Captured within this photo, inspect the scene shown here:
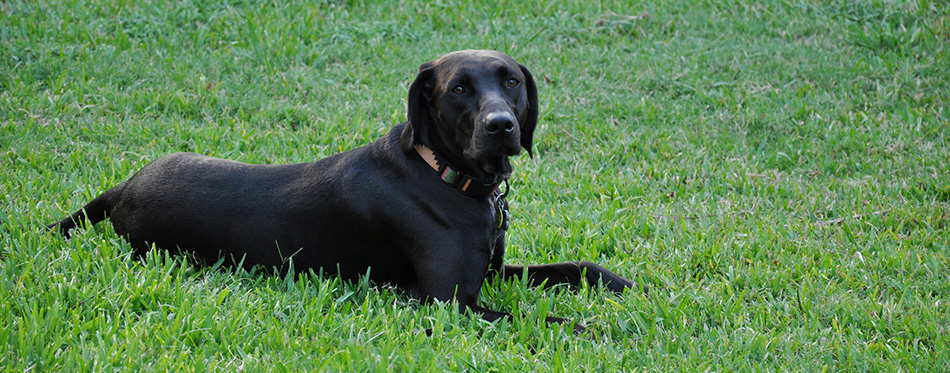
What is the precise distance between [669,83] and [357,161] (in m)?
4.70

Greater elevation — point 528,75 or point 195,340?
point 528,75

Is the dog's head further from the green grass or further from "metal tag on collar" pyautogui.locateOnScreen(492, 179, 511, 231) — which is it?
the green grass

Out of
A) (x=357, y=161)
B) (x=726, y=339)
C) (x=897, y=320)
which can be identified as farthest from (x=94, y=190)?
(x=897, y=320)

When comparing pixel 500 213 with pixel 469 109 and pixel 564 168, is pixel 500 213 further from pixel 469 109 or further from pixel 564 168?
pixel 564 168

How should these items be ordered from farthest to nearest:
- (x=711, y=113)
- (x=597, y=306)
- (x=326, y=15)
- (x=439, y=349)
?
1. (x=326, y=15)
2. (x=711, y=113)
3. (x=597, y=306)
4. (x=439, y=349)

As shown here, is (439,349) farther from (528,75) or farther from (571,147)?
(571,147)

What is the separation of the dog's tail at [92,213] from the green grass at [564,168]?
136 millimetres

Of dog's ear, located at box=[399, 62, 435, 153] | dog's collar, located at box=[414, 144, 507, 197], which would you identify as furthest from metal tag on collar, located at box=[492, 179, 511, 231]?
dog's ear, located at box=[399, 62, 435, 153]

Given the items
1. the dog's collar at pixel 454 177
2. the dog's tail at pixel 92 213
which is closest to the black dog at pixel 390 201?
the dog's collar at pixel 454 177

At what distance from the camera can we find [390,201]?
3.96m

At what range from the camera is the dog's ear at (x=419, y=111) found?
3963mm

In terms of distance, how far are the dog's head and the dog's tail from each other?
1.62 metres

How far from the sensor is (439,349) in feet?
10.9

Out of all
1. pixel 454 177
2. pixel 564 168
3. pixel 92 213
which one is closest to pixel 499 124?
pixel 454 177
